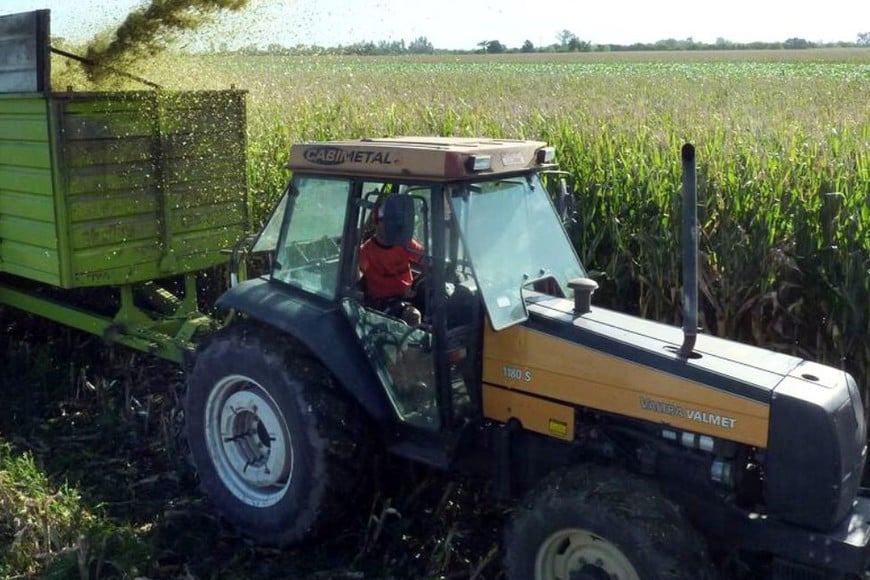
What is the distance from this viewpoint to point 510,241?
13.5ft

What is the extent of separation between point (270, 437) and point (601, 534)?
1.80 meters

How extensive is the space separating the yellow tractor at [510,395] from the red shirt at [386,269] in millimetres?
31

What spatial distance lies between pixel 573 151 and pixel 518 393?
3.56 meters

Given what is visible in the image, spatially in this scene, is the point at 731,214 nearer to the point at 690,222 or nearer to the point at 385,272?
the point at 385,272

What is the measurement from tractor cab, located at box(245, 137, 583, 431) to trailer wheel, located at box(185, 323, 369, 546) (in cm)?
28

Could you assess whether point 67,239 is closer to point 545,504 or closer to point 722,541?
point 545,504

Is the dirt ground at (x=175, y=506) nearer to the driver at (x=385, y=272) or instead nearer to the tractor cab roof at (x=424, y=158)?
the driver at (x=385, y=272)

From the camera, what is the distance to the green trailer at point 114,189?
593cm

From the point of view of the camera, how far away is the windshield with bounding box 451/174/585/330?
392 cm

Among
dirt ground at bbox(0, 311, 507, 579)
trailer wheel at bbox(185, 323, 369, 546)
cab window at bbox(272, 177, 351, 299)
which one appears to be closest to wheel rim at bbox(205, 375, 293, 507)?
trailer wheel at bbox(185, 323, 369, 546)

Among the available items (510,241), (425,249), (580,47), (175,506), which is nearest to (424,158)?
(425,249)

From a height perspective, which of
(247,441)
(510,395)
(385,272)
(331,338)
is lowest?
(247,441)

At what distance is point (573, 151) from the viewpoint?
23.7ft

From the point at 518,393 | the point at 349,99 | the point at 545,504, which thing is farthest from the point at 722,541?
the point at 349,99
